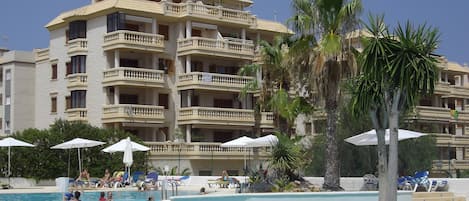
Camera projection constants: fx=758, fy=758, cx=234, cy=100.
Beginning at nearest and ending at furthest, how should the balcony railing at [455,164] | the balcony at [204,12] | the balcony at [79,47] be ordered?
1. the balcony at [204,12]
2. the balcony at [79,47]
3. the balcony railing at [455,164]

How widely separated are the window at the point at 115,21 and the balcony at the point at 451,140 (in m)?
27.6

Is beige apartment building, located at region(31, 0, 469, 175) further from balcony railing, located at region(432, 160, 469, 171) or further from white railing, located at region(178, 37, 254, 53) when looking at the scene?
balcony railing, located at region(432, 160, 469, 171)

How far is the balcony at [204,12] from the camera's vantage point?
165 ft

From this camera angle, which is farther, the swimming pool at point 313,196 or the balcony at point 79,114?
the balcony at point 79,114

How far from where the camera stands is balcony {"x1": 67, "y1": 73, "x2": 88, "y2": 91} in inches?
2009

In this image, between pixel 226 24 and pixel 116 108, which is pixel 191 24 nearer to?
pixel 226 24

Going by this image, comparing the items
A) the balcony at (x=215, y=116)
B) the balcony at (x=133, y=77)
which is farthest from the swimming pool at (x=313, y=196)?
the balcony at (x=215, y=116)

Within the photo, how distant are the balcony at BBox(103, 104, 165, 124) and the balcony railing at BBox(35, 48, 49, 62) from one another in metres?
9.43

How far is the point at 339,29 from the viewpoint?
2725 cm

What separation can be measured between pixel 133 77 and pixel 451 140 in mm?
28882

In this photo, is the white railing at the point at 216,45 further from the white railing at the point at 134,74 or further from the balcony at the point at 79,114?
the balcony at the point at 79,114

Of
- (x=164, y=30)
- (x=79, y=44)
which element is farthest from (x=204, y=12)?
(x=79, y=44)

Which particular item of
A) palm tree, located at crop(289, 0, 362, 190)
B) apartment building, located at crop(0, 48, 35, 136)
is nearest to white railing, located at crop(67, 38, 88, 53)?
apartment building, located at crop(0, 48, 35, 136)

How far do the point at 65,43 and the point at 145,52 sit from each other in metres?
6.97
